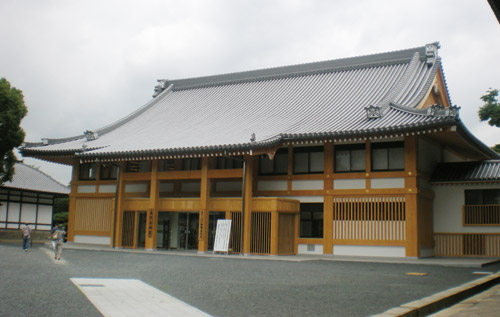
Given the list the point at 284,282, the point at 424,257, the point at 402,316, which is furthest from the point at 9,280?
the point at 424,257

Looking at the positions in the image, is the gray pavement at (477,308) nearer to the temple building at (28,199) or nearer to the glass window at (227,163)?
the glass window at (227,163)

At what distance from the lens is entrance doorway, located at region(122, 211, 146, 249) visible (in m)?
26.1

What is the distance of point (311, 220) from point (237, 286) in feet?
42.6

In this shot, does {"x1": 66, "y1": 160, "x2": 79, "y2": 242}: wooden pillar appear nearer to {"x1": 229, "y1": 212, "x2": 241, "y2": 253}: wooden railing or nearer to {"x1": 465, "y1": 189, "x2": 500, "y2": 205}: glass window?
{"x1": 229, "y1": 212, "x2": 241, "y2": 253}: wooden railing

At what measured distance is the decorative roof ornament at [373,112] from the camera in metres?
22.6

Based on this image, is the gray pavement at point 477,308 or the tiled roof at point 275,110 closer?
the gray pavement at point 477,308

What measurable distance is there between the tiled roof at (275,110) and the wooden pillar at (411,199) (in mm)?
1362

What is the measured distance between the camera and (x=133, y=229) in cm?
2620

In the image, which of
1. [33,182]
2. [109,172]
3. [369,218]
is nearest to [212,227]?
[369,218]

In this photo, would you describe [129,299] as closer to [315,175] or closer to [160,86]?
[315,175]

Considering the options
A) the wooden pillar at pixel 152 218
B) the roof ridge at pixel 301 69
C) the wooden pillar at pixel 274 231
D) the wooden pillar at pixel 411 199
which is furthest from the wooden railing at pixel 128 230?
the wooden pillar at pixel 411 199

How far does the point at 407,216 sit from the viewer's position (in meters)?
21.7

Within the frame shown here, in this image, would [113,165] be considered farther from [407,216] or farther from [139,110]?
[407,216]

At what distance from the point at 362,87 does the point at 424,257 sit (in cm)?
957
